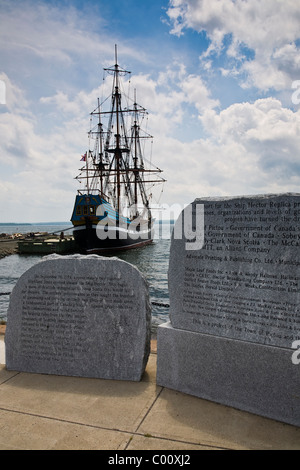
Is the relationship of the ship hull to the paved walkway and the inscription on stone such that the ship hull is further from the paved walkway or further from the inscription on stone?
the inscription on stone

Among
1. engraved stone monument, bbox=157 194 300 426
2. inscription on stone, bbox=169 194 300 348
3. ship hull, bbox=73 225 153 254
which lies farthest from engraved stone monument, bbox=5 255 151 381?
ship hull, bbox=73 225 153 254

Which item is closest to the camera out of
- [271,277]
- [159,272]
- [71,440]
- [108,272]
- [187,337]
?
[71,440]

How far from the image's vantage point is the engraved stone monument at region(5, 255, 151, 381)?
13.6 ft

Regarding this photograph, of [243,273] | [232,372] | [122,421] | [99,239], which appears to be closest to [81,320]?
[122,421]

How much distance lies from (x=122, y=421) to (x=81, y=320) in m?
1.38

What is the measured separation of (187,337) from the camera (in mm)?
3844

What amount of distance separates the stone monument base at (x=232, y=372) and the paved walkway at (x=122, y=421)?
4.0 inches

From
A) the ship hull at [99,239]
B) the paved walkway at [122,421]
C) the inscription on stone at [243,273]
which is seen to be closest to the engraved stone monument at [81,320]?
the paved walkway at [122,421]

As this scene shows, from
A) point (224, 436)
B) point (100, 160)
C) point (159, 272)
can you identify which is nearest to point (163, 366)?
point (224, 436)

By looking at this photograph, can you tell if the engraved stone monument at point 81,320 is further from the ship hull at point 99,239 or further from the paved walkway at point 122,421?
the ship hull at point 99,239

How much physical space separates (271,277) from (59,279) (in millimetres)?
2612

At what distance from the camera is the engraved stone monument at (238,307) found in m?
3.30

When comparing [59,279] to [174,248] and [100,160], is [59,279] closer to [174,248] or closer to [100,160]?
[174,248]

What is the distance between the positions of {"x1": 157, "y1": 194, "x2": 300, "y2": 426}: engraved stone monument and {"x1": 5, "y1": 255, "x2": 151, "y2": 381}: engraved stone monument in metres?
0.38
